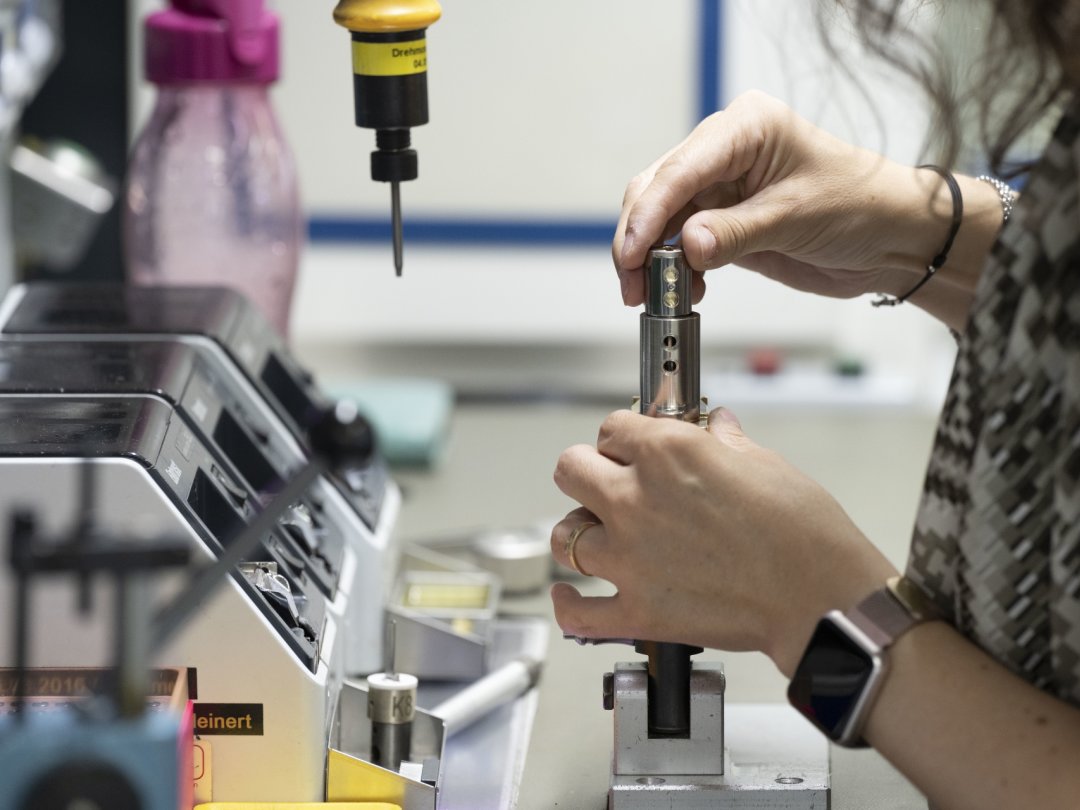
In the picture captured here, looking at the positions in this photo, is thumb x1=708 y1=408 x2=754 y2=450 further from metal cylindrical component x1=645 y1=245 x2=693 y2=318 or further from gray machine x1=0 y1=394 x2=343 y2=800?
gray machine x1=0 y1=394 x2=343 y2=800

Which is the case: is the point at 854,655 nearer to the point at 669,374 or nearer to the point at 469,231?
the point at 669,374

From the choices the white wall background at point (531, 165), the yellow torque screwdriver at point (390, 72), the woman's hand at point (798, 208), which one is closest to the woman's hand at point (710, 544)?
the woman's hand at point (798, 208)

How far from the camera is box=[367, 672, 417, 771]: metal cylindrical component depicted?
769 millimetres

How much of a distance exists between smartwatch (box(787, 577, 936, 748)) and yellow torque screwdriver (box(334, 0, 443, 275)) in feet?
1.21

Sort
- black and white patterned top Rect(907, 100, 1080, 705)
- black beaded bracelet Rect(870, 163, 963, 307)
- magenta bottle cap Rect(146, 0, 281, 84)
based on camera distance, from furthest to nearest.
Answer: magenta bottle cap Rect(146, 0, 281, 84)
black beaded bracelet Rect(870, 163, 963, 307)
black and white patterned top Rect(907, 100, 1080, 705)

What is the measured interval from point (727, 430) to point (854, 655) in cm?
14

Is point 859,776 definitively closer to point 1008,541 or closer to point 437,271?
point 1008,541

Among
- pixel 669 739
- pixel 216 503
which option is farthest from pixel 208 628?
pixel 669 739

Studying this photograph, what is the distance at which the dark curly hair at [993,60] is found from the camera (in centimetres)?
54

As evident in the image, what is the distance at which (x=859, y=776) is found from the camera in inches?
32.4

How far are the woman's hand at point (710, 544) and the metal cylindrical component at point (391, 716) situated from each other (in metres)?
0.13

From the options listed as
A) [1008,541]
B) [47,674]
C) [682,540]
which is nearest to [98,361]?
[47,674]

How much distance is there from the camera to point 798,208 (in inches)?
33.9

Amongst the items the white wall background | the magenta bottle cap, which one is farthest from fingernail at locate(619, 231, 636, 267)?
the white wall background
